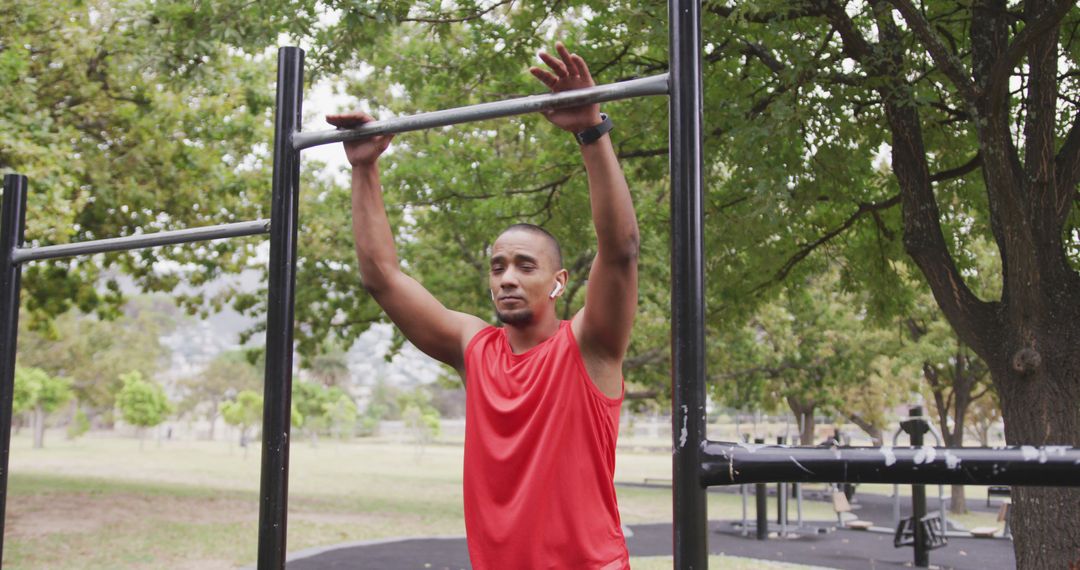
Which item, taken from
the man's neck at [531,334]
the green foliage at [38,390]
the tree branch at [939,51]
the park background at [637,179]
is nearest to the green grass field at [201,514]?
the park background at [637,179]

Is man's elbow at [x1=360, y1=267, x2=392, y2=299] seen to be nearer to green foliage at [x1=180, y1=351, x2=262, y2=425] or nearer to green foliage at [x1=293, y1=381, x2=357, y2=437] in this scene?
green foliage at [x1=293, y1=381, x2=357, y2=437]

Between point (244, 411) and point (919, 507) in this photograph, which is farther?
point (244, 411)

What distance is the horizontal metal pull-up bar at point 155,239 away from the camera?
7.52 ft

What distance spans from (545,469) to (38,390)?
1738 inches

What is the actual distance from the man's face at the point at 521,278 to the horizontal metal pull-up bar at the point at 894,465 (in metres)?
0.85

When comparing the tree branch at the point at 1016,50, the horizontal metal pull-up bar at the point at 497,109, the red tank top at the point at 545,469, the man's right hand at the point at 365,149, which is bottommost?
the red tank top at the point at 545,469

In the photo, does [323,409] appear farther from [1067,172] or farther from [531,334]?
[531,334]

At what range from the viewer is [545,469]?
196cm

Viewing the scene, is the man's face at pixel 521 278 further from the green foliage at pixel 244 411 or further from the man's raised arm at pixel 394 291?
the green foliage at pixel 244 411

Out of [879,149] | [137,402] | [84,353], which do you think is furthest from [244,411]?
[879,149]

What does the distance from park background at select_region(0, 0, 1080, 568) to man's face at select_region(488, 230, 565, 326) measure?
3.31 meters

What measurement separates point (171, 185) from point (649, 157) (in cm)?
669

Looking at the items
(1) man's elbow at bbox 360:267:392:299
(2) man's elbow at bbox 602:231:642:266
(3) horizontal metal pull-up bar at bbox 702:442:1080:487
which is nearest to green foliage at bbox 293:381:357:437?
(1) man's elbow at bbox 360:267:392:299

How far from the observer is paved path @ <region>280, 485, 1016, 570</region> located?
10461 millimetres
